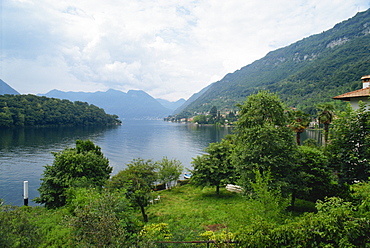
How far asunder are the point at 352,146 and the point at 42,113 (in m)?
124

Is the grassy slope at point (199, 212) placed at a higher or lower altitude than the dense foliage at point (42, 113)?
lower

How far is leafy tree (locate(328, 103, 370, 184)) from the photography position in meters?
10.8

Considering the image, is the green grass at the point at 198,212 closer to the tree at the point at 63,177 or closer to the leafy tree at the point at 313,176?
the leafy tree at the point at 313,176

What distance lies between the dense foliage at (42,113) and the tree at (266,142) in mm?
104655

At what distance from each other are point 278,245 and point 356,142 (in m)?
8.99

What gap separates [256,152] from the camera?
12820mm

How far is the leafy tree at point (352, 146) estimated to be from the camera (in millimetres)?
10773

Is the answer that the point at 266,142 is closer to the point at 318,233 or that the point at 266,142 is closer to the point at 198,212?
the point at 318,233

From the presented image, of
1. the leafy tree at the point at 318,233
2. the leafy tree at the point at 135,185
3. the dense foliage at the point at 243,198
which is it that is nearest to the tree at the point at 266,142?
the dense foliage at the point at 243,198

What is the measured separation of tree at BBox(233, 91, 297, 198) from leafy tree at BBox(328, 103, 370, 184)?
2229mm

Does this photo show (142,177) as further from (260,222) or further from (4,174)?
(4,174)

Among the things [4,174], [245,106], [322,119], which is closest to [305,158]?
[245,106]

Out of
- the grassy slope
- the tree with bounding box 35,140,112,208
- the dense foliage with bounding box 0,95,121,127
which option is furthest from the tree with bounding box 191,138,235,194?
Result: the dense foliage with bounding box 0,95,121,127

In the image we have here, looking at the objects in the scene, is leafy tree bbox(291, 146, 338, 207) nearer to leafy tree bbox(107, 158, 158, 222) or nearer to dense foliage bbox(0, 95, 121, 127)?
leafy tree bbox(107, 158, 158, 222)
